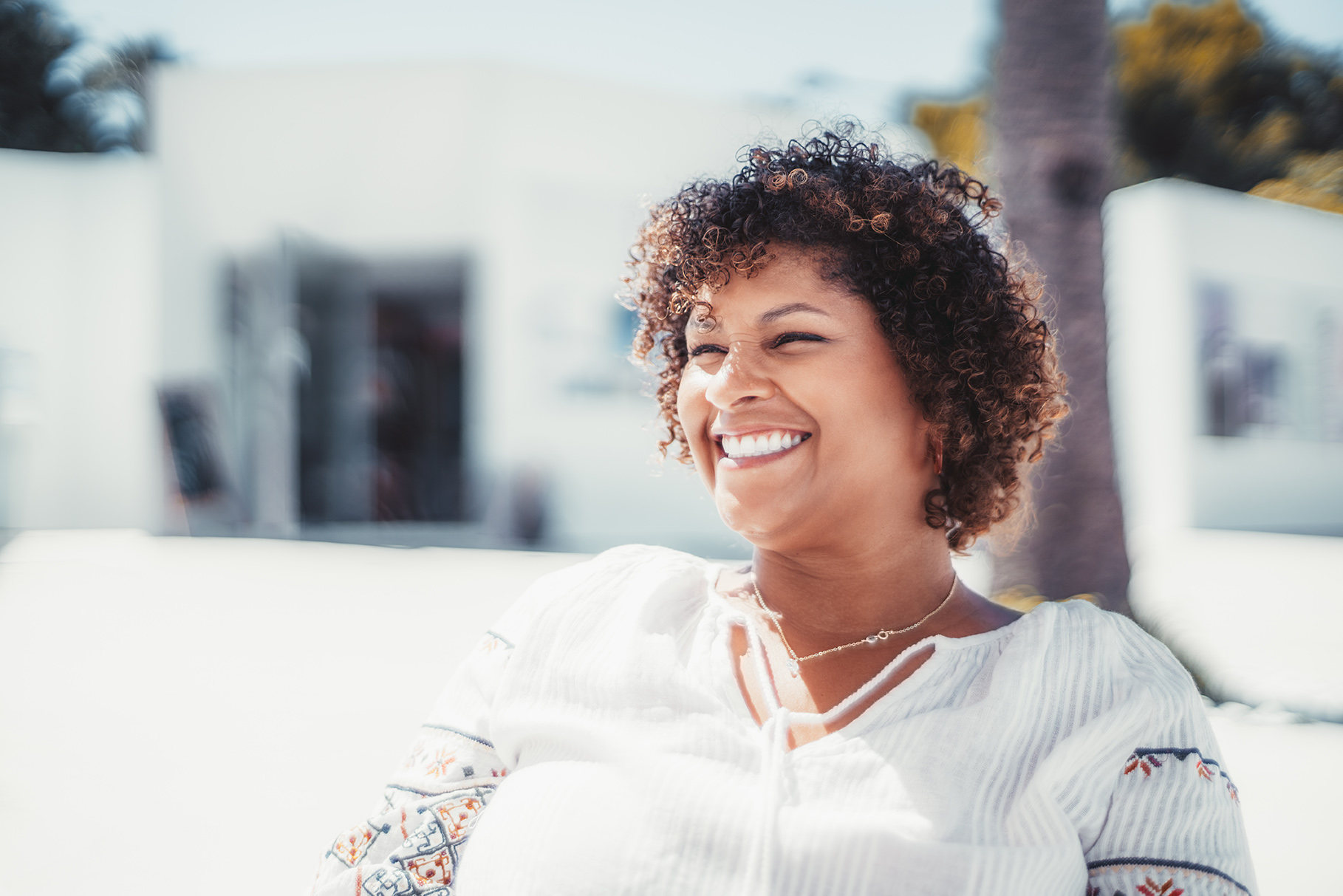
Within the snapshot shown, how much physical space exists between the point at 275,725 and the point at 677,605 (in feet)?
10.2

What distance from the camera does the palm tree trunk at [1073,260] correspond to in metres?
4.45

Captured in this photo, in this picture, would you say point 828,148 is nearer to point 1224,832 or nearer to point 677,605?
point 677,605

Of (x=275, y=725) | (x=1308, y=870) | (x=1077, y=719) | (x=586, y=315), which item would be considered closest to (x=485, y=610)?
(x=275, y=725)

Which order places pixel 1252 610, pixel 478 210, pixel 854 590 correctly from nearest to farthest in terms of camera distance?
pixel 854 590 < pixel 1252 610 < pixel 478 210

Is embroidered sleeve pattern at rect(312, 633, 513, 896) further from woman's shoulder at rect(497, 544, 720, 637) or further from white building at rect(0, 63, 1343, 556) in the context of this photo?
white building at rect(0, 63, 1343, 556)

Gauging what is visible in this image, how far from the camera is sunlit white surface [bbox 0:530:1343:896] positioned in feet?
9.68

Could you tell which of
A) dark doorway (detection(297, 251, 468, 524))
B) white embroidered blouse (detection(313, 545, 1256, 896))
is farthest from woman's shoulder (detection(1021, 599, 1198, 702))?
dark doorway (detection(297, 251, 468, 524))

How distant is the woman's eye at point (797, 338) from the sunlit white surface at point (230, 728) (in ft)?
7.03

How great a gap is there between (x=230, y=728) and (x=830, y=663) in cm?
335

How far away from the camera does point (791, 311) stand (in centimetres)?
164

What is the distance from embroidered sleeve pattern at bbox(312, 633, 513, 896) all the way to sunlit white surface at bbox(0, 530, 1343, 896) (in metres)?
1.45

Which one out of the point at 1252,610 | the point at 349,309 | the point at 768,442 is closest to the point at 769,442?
the point at 768,442

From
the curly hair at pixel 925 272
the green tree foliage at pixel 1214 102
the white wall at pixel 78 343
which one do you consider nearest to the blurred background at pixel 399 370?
the white wall at pixel 78 343

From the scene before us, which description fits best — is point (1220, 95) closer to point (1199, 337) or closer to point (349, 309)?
point (1199, 337)
